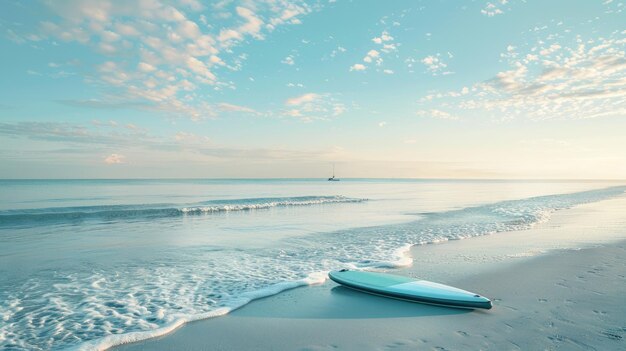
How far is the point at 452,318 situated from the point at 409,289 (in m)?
0.90

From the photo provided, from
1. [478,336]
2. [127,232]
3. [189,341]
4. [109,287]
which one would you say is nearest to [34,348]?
[189,341]

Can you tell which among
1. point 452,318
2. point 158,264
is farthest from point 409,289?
point 158,264

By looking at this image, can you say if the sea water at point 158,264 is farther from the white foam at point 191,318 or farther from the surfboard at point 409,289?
the surfboard at point 409,289

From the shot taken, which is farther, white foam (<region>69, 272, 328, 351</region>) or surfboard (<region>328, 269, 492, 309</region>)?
surfboard (<region>328, 269, 492, 309</region>)

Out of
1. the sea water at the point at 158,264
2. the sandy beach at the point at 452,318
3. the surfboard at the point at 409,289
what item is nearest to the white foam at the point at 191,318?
the sea water at the point at 158,264

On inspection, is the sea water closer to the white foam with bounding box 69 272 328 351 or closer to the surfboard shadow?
the white foam with bounding box 69 272 328 351

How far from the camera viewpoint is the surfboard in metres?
5.41

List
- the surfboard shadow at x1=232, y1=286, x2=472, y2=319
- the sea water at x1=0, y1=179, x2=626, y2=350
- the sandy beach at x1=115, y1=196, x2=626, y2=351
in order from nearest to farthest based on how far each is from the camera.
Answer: the sandy beach at x1=115, y1=196, x2=626, y2=351, the sea water at x1=0, y1=179, x2=626, y2=350, the surfboard shadow at x1=232, y1=286, x2=472, y2=319

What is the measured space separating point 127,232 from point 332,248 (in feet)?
28.0

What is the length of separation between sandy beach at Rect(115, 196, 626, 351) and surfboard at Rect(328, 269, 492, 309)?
0.11 metres

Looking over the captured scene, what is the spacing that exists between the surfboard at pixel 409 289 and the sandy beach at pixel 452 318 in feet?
0.37

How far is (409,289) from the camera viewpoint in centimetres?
594

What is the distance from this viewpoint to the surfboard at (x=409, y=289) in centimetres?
541

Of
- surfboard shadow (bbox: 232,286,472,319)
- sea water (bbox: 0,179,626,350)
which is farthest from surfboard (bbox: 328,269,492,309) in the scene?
sea water (bbox: 0,179,626,350)
